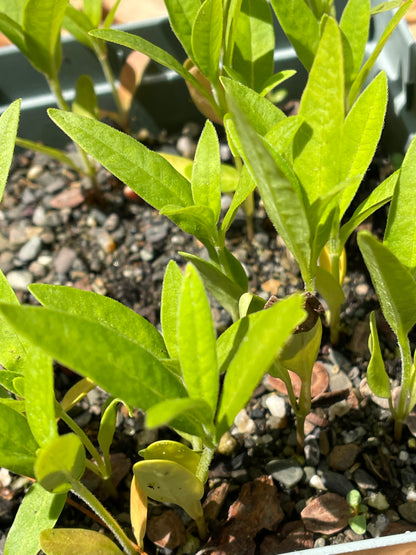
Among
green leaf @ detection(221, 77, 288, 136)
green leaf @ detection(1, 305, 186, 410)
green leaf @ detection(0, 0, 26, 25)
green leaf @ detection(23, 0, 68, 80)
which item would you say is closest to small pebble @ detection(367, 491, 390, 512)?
green leaf @ detection(1, 305, 186, 410)

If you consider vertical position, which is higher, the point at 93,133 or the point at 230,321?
the point at 93,133

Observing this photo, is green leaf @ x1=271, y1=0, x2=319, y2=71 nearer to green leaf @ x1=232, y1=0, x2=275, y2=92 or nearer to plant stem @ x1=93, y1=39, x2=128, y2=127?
green leaf @ x1=232, y1=0, x2=275, y2=92

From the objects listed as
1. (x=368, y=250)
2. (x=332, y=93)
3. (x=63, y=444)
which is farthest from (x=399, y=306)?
(x=63, y=444)

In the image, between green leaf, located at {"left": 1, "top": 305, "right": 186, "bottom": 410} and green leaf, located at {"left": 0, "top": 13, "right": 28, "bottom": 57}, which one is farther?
green leaf, located at {"left": 0, "top": 13, "right": 28, "bottom": 57}

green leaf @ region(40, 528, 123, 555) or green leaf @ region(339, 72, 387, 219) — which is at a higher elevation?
green leaf @ region(339, 72, 387, 219)

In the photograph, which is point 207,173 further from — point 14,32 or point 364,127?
point 14,32

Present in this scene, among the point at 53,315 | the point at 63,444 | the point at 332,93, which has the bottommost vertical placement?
the point at 63,444

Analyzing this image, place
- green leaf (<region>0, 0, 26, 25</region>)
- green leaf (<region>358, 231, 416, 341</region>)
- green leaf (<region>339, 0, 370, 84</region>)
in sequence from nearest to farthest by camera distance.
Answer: green leaf (<region>358, 231, 416, 341</region>) < green leaf (<region>339, 0, 370, 84</region>) < green leaf (<region>0, 0, 26, 25</region>)

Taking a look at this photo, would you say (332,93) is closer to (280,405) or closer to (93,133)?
(93,133)
